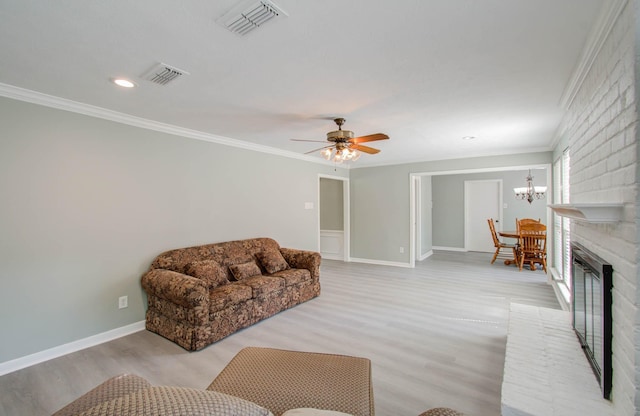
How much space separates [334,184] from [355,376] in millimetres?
6217

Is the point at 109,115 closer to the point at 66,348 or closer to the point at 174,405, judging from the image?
the point at 66,348

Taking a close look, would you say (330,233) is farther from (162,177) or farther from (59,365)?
(59,365)

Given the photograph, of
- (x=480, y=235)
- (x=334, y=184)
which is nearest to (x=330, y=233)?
(x=334, y=184)

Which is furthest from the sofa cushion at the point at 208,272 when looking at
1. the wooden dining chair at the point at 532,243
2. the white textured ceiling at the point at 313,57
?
the wooden dining chair at the point at 532,243

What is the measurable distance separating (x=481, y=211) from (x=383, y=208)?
3430 mm

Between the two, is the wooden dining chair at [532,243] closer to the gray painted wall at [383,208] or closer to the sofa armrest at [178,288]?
the gray painted wall at [383,208]

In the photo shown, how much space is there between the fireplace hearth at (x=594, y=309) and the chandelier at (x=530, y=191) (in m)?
5.21

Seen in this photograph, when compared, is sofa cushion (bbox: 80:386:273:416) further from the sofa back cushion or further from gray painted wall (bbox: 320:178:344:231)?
gray painted wall (bbox: 320:178:344:231)

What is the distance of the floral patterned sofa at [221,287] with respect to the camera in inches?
111

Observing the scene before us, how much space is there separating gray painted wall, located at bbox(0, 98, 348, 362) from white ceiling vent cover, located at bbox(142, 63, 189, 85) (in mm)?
1252

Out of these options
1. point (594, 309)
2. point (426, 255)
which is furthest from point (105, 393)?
point (426, 255)

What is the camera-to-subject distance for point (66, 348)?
9.15 ft

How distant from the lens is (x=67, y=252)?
282cm

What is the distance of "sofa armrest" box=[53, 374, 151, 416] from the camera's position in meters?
1.00
